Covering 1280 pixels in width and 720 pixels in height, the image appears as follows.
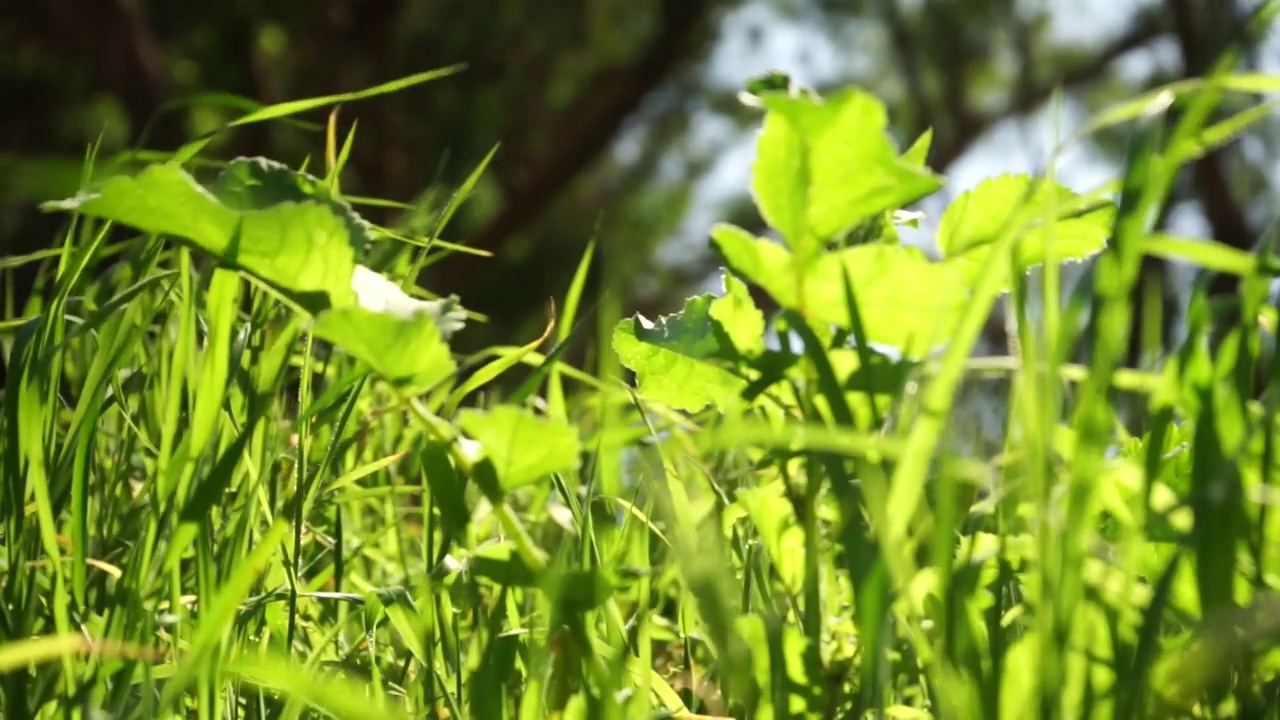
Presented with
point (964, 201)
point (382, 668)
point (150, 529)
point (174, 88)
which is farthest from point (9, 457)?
point (174, 88)

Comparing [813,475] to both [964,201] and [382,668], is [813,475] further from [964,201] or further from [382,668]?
[382,668]

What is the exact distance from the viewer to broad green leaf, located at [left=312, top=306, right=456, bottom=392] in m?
0.22

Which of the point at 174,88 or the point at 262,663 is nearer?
the point at 262,663

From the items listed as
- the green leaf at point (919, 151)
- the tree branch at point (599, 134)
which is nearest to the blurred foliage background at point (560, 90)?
the tree branch at point (599, 134)

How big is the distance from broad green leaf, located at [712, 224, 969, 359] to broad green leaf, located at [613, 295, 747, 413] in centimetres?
4

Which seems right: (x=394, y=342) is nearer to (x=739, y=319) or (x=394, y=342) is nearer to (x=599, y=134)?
(x=739, y=319)

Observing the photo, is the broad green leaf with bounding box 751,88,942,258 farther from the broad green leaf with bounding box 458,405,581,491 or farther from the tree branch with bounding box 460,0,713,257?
the tree branch with bounding box 460,0,713,257

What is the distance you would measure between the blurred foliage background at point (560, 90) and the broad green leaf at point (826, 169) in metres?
2.71

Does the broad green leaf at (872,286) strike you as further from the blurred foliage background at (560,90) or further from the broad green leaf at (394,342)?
the blurred foliage background at (560,90)

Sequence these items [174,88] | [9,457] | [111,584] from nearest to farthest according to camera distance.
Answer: [9,457] → [111,584] → [174,88]

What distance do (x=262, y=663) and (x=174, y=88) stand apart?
306 cm

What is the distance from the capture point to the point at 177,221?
238mm

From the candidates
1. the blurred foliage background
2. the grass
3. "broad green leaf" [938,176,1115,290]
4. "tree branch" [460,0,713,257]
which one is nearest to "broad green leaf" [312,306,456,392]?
the grass

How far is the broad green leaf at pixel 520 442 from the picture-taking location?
23 centimetres
